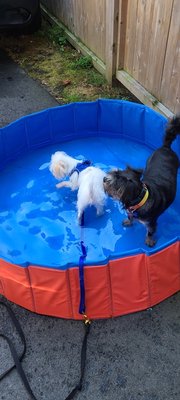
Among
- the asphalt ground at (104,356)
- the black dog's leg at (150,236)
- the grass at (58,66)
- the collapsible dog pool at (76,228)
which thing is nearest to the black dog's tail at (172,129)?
the collapsible dog pool at (76,228)

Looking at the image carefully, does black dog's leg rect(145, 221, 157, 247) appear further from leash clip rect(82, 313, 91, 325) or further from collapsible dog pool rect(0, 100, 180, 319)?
leash clip rect(82, 313, 91, 325)

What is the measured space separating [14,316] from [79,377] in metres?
0.74

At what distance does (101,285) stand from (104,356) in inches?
21.5

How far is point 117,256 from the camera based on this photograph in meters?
2.74

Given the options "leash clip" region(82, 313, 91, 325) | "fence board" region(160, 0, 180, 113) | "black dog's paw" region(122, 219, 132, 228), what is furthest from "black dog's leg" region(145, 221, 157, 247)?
"fence board" region(160, 0, 180, 113)

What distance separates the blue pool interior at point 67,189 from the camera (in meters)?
3.74

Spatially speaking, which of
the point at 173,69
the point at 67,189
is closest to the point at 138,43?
the point at 173,69

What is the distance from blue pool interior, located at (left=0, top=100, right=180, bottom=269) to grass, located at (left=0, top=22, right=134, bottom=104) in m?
0.77

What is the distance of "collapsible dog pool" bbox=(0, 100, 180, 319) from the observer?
2805mm

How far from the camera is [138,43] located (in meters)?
4.74

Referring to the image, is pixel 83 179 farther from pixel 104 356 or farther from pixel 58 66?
pixel 58 66

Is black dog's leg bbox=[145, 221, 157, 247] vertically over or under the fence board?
under

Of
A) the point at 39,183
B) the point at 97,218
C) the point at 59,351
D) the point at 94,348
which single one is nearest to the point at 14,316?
the point at 59,351

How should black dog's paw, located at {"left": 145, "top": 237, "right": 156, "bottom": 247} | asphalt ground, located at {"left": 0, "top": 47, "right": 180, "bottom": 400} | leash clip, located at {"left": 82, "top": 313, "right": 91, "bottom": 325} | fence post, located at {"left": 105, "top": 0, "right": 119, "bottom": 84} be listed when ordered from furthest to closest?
fence post, located at {"left": 105, "top": 0, "right": 119, "bottom": 84}, black dog's paw, located at {"left": 145, "top": 237, "right": 156, "bottom": 247}, leash clip, located at {"left": 82, "top": 313, "right": 91, "bottom": 325}, asphalt ground, located at {"left": 0, "top": 47, "right": 180, "bottom": 400}
